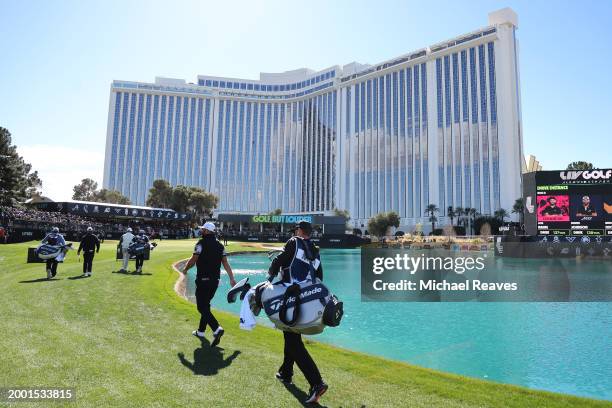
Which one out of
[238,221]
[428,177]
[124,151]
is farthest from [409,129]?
[124,151]

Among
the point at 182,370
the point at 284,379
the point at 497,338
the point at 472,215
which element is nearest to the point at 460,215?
the point at 472,215

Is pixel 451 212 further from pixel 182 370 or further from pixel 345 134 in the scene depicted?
pixel 182 370

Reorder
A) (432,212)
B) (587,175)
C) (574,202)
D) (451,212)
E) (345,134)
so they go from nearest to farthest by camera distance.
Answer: (587,175) < (574,202) < (451,212) < (432,212) < (345,134)

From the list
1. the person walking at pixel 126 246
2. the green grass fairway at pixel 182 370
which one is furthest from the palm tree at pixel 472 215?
the green grass fairway at pixel 182 370

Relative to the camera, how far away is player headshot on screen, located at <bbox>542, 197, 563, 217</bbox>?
32.9 meters

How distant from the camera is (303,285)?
183 inches

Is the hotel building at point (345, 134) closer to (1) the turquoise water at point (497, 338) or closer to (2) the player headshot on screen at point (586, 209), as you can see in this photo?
(2) the player headshot on screen at point (586, 209)

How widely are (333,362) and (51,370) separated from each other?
13.6ft

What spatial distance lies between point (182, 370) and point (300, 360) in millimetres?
1846

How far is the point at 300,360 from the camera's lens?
472cm

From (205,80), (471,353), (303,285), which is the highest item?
(205,80)

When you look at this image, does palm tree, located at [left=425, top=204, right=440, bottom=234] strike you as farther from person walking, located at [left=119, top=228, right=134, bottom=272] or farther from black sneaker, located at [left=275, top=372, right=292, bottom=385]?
black sneaker, located at [left=275, top=372, right=292, bottom=385]

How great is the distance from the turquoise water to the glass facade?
356ft

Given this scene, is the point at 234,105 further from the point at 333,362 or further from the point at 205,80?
the point at 333,362
